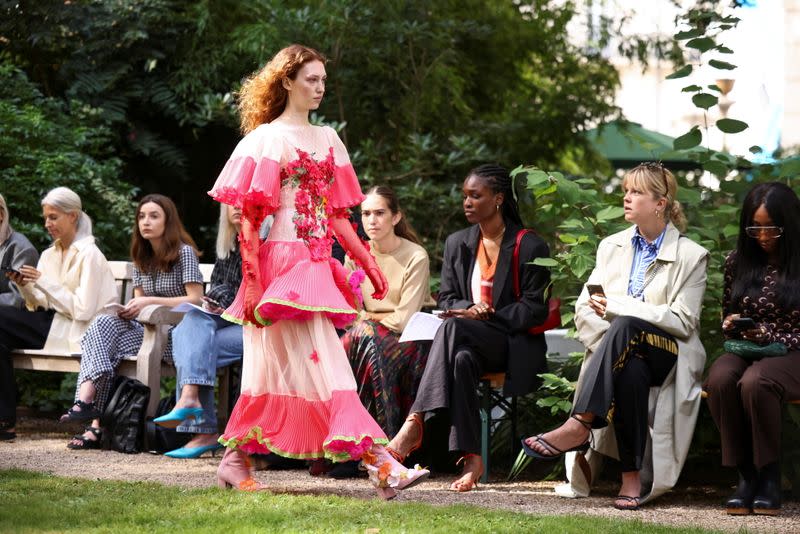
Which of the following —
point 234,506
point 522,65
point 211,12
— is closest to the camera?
point 234,506

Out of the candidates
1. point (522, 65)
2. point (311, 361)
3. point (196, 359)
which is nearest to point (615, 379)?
point (311, 361)

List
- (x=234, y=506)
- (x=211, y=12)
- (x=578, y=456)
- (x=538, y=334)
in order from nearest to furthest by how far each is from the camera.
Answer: (x=234, y=506)
(x=578, y=456)
(x=538, y=334)
(x=211, y=12)

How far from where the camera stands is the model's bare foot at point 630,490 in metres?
5.77

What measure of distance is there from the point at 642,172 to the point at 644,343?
0.87 m

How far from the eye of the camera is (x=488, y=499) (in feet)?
19.2

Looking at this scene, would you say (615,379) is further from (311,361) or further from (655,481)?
(311,361)

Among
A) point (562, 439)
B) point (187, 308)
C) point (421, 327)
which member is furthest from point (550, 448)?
point (187, 308)

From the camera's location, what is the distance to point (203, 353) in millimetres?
7320

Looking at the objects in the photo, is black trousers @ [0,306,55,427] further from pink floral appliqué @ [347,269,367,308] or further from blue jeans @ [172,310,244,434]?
pink floral appliqué @ [347,269,367,308]

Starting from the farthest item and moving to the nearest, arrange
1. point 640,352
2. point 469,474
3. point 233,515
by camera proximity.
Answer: point 469,474 < point 640,352 < point 233,515

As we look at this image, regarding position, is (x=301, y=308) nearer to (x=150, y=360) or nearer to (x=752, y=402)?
(x=752, y=402)

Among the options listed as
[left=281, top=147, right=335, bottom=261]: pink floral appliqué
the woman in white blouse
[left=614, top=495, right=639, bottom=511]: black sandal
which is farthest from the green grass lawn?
the woman in white blouse

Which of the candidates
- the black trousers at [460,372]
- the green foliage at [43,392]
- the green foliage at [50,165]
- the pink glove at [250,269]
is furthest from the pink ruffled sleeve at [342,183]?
the green foliage at [43,392]

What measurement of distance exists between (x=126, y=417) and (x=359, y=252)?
235 centimetres
